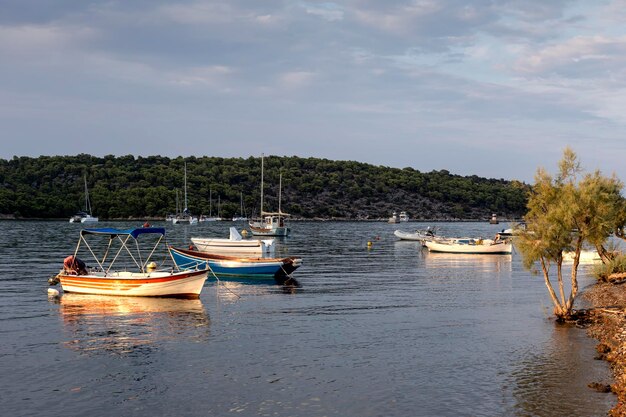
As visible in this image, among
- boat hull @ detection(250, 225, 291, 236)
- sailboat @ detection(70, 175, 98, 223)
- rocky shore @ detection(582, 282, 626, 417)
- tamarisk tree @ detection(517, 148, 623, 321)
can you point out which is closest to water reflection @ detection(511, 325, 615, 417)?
rocky shore @ detection(582, 282, 626, 417)

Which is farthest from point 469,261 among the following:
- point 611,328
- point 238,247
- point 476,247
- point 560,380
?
point 560,380

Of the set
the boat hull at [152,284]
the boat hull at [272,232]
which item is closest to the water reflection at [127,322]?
the boat hull at [152,284]

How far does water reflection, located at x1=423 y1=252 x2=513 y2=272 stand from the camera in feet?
194

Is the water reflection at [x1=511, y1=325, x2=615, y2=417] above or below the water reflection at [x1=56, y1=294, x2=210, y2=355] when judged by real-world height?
above

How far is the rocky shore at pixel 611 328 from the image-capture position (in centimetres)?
1749

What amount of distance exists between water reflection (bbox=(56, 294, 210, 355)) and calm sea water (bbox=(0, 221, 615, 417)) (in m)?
0.09

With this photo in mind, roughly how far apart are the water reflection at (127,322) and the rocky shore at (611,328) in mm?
14658

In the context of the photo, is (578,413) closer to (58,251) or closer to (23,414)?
(23,414)

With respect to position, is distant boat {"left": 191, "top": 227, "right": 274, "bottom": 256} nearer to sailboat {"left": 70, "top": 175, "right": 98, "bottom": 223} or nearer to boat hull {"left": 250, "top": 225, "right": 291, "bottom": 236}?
boat hull {"left": 250, "top": 225, "right": 291, "bottom": 236}

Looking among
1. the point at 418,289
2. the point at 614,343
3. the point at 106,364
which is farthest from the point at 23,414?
the point at 418,289

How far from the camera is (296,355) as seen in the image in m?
22.4

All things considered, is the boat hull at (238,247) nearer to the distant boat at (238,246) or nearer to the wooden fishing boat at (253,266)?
the distant boat at (238,246)

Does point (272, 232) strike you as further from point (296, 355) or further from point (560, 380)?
point (560, 380)

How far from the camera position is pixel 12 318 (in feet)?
97.3
